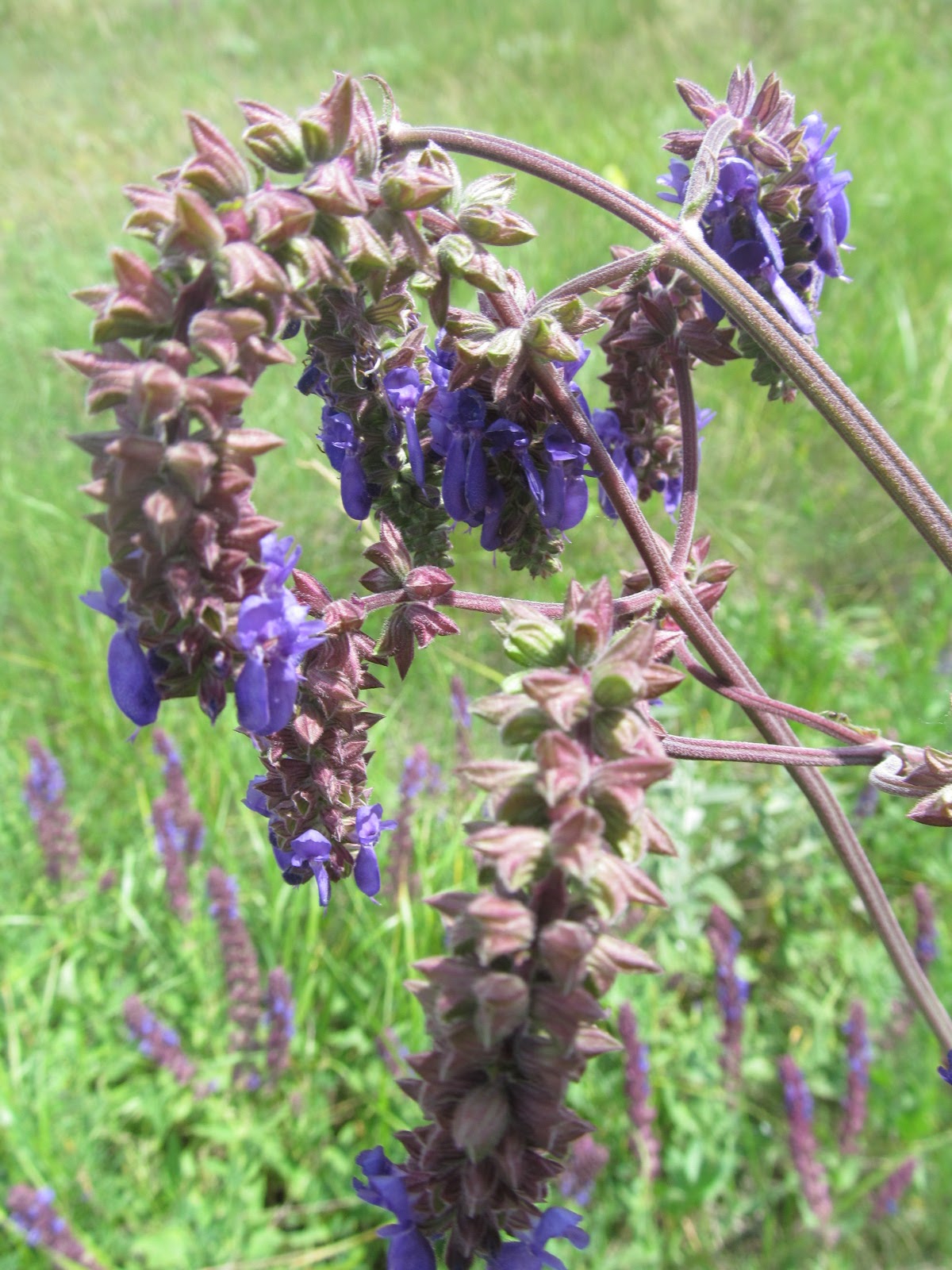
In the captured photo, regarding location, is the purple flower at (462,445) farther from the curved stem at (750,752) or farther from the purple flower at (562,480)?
the curved stem at (750,752)

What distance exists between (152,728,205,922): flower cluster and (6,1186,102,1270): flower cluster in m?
0.85

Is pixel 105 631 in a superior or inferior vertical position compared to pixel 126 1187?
superior

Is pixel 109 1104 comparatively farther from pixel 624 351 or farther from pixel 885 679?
pixel 885 679

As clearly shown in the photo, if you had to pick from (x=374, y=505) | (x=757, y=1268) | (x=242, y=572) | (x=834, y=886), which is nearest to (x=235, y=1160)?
(x=757, y=1268)

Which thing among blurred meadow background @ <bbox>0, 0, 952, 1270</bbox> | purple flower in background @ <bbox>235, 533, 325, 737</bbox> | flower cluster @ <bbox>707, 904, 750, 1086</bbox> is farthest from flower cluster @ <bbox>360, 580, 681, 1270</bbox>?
flower cluster @ <bbox>707, 904, 750, 1086</bbox>

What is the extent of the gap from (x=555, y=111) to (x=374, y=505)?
745 cm

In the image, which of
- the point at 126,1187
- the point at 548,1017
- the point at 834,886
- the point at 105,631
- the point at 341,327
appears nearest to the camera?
the point at 548,1017

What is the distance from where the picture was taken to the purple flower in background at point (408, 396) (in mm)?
975

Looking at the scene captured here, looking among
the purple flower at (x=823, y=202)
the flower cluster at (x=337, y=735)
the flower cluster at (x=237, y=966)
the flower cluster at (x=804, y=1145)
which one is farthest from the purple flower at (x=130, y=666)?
the flower cluster at (x=804, y=1145)

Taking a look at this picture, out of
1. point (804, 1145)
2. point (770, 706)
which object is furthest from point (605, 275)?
point (804, 1145)

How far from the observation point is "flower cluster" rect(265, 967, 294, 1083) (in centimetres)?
274

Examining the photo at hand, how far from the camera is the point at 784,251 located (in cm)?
114

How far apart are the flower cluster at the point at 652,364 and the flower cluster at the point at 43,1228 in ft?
7.80

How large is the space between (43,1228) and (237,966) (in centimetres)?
78
